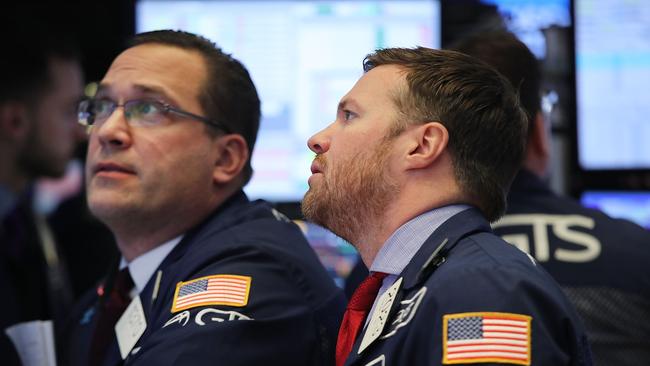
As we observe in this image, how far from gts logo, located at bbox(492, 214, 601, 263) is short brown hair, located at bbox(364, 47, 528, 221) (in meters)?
0.51

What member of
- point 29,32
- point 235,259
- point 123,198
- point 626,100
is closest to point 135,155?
point 123,198

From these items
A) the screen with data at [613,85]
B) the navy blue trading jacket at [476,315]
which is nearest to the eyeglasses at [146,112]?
the navy blue trading jacket at [476,315]

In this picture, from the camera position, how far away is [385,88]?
1.61 meters

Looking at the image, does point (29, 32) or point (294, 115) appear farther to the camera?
point (29, 32)

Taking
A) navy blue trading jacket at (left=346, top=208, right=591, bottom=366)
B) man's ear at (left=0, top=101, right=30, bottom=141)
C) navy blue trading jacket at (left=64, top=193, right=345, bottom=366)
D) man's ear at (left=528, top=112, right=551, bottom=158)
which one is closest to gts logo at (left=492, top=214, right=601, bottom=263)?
man's ear at (left=528, top=112, right=551, bottom=158)

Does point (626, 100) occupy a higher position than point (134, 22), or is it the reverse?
point (134, 22)

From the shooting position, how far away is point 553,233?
6.90 feet

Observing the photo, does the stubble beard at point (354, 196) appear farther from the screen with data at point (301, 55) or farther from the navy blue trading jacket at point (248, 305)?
the screen with data at point (301, 55)

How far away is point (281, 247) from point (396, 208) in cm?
41

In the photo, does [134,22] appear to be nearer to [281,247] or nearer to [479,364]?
[281,247]

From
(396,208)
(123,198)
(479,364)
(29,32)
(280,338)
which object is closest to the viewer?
(479,364)

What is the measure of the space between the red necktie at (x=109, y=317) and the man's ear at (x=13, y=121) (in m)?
1.61

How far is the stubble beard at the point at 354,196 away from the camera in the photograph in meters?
1.56

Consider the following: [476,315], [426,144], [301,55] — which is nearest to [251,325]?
[426,144]
